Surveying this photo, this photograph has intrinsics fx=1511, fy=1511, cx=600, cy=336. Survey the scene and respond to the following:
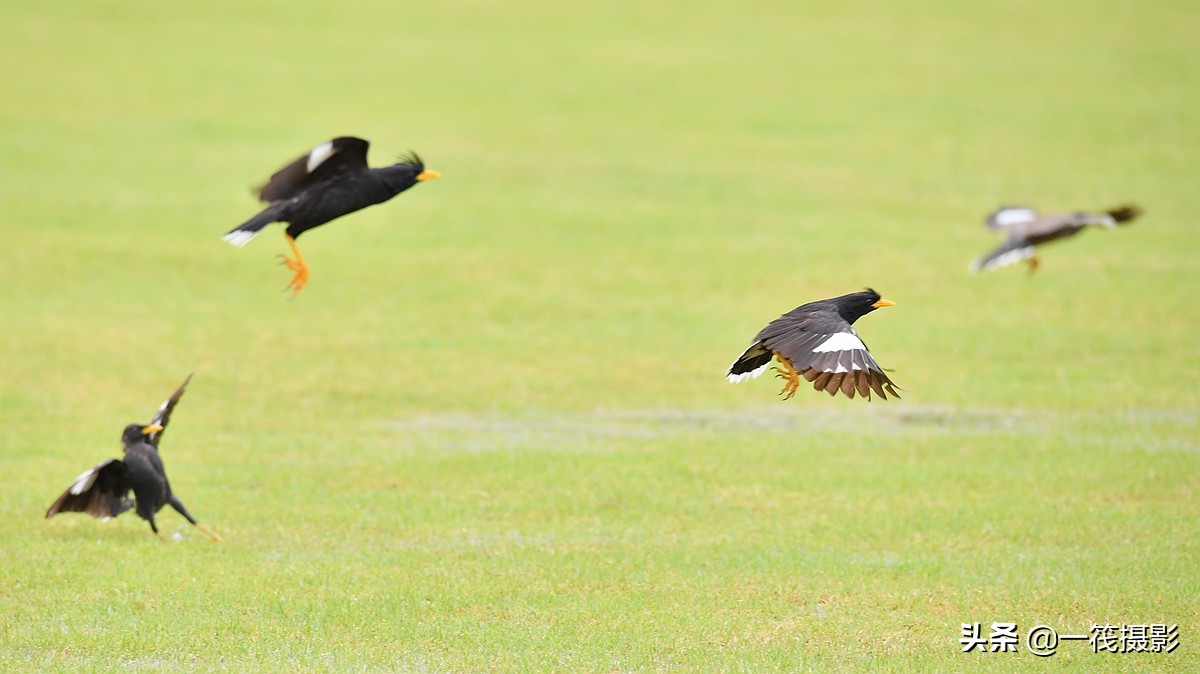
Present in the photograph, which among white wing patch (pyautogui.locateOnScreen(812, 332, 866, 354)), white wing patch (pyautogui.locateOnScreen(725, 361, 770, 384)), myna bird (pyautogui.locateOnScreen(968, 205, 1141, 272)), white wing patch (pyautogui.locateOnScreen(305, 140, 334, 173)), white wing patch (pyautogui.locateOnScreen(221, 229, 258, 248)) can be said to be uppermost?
myna bird (pyautogui.locateOnScreen(968, 205, 1141, 272))

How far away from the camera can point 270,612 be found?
9.46 m

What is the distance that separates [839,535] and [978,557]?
1095 mm

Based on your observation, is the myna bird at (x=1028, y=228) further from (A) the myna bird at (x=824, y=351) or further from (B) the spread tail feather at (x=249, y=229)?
(B) the spread tail feather at (x=249, y=229)

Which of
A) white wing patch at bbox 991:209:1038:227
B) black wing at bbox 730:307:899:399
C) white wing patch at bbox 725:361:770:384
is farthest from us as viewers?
white wing patch at bbox 991:209:1038:227

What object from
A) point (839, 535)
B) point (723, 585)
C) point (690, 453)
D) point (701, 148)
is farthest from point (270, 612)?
point (701, 148)

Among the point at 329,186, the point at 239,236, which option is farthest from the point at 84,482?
the point at 329,186

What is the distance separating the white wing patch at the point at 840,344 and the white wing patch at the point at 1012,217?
8.95m

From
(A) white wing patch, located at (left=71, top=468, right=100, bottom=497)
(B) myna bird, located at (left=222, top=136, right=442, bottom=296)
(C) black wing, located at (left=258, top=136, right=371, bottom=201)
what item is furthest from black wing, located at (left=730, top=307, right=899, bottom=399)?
(A) white wing patch, located at (left=71, top=468, right=100, bottom=497)

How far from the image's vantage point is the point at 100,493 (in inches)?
424

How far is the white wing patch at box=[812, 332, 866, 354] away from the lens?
357 inches

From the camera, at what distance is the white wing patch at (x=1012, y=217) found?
57.7 feet

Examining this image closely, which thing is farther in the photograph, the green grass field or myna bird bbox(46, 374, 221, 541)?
myna bird bbox(46, 374, 221, 541)

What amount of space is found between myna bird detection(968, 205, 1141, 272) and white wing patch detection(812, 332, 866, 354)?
22.4 ft

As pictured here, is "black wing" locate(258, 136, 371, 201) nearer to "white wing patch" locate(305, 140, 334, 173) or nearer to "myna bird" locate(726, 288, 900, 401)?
"white wing patch" locate(305, 140, 334, 173)
